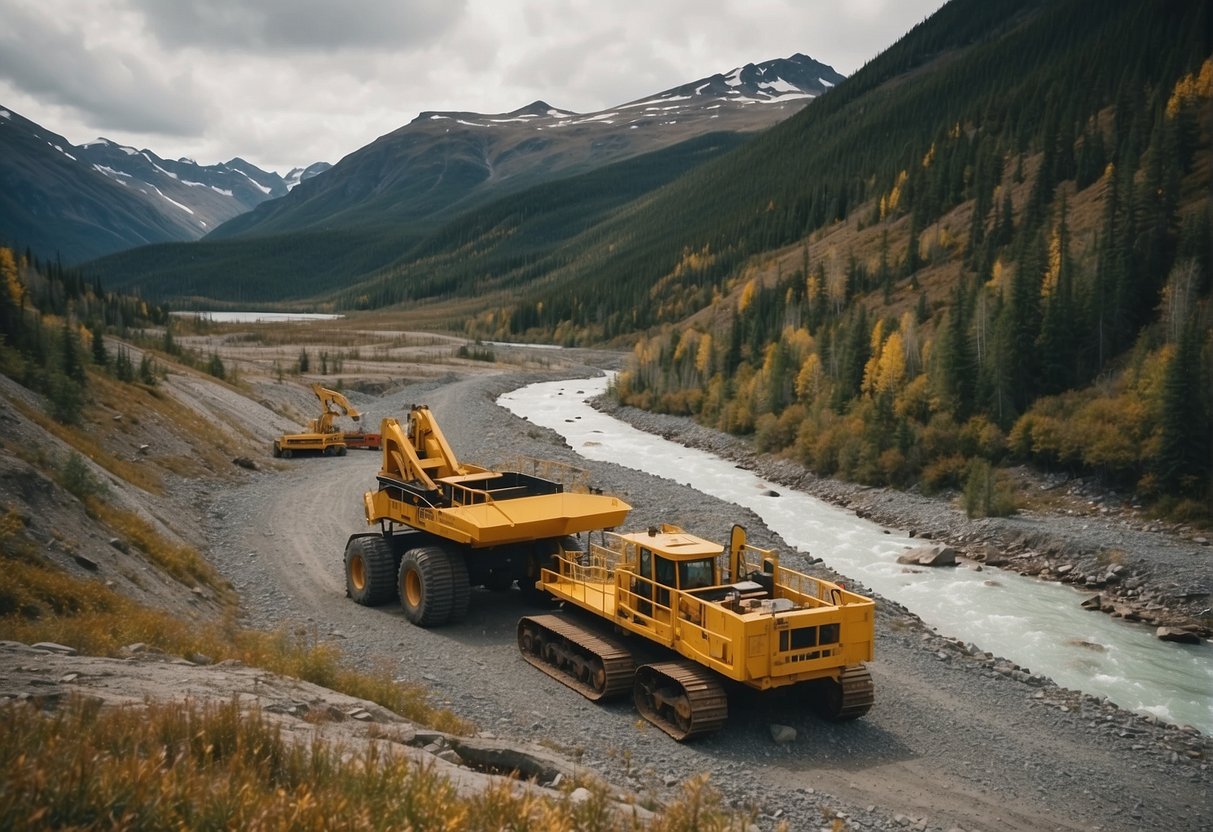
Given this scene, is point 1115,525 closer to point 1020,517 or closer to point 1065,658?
point 1020,517

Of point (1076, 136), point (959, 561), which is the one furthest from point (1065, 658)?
point (1076, 136)

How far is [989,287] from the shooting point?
57.2 meters

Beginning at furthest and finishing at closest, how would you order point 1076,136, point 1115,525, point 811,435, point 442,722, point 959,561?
1. point 1076,136
2. point 811,435
3. point 1115,525
4. point 959,561
5. point 442,722

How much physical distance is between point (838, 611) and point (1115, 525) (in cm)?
2645

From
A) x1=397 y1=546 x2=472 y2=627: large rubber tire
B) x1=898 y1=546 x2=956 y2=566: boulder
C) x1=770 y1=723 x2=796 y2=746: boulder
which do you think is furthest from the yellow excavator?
x1=770 y1=723 x2=796 y2=746: boulder

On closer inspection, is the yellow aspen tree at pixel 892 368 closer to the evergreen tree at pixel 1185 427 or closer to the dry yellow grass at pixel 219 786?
the evergreen tree at pixel 1185 427

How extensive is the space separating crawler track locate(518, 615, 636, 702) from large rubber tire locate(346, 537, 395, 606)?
13.8 ft

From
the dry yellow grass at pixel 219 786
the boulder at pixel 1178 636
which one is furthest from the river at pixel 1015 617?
the dry yellow grass at pixel 219 786

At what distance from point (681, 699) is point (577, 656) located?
2.56 m

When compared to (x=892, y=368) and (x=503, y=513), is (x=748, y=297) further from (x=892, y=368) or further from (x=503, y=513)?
(x=503, y=513)

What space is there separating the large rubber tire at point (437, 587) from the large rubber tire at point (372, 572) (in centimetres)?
113

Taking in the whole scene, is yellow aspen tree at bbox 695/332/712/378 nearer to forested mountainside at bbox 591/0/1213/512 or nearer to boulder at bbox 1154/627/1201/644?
forested mountainside at bbox 591/0/1213/512

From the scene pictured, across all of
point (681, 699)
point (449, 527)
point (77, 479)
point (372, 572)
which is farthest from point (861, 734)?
point (77, 479)

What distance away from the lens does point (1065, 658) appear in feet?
70.1
